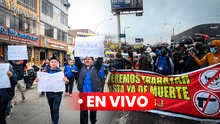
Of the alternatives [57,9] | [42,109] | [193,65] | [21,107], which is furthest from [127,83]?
[57,9]

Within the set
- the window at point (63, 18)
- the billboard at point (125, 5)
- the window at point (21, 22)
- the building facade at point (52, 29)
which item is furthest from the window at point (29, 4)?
the billboard at point (125, 5)

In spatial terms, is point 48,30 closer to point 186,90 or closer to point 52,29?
point 52,29

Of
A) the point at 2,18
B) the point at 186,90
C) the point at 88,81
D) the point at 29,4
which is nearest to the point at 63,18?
the point at 29,4

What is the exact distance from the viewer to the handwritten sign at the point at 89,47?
346 centimetres

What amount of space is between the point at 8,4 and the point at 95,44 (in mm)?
17442

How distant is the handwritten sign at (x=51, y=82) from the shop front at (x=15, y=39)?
520 inches

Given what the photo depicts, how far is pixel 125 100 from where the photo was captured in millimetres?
4578

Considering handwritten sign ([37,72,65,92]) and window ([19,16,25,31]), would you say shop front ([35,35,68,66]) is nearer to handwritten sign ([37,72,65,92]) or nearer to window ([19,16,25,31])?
window ([19,16,25,31])

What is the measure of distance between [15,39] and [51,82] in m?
16.6

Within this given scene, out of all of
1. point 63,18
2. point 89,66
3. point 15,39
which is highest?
point 63,18

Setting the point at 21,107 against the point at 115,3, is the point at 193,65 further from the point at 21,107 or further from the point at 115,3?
the point at 115,3

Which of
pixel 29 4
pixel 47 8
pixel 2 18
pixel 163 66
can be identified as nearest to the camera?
pixel 163 66

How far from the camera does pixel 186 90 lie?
12.9 feet

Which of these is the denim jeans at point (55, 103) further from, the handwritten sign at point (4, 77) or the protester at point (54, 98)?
the handwritten sign at point (4, 77)
